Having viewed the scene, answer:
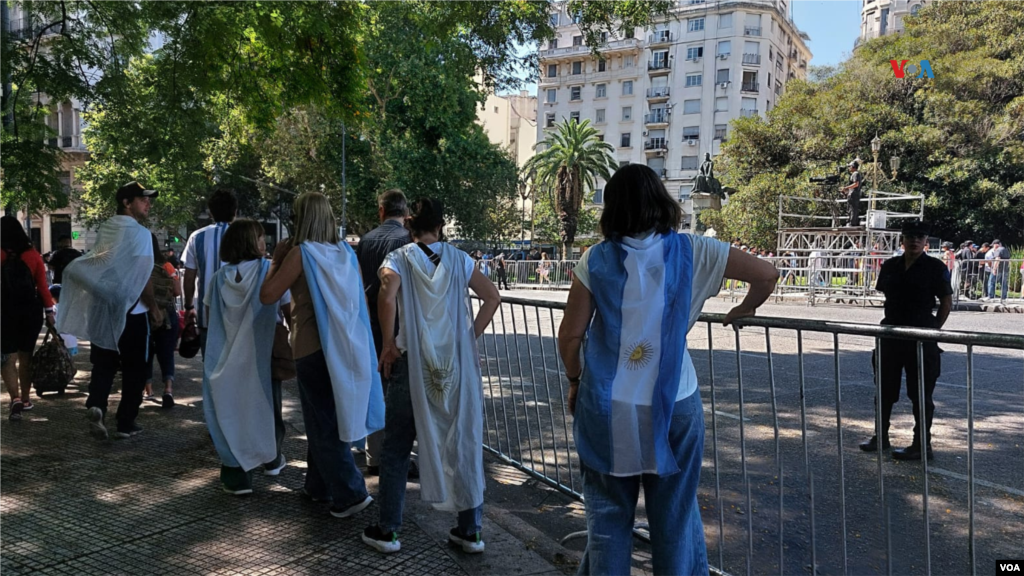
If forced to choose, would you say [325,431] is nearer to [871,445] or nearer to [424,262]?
[424,262]

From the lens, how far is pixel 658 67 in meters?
69.5

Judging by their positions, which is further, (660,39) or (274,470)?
(660,39)

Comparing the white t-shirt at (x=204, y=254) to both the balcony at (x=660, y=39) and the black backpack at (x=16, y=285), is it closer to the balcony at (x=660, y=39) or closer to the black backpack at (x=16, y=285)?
the black backpack at (x=16, y=285)

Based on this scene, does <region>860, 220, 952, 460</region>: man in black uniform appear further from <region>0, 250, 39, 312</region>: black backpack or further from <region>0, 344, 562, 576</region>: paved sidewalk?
<region>0, 250, 39, 312</region>: black backpack

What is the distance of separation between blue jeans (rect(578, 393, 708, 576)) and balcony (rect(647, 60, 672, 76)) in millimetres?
70872

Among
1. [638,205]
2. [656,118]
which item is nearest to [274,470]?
[638,205]

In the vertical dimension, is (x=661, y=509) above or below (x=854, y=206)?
below

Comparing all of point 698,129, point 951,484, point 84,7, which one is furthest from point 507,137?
point 951,484

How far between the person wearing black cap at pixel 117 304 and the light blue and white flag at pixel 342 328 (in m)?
2.48

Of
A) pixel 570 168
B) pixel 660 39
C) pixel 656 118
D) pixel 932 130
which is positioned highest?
pixel 660 39

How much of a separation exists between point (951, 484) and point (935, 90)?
3639cm

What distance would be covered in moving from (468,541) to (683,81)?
228 ft

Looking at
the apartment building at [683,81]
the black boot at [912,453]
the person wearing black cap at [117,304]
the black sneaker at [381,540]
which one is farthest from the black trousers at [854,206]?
the apartment building at [683,81]

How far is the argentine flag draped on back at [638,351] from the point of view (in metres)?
2.48
